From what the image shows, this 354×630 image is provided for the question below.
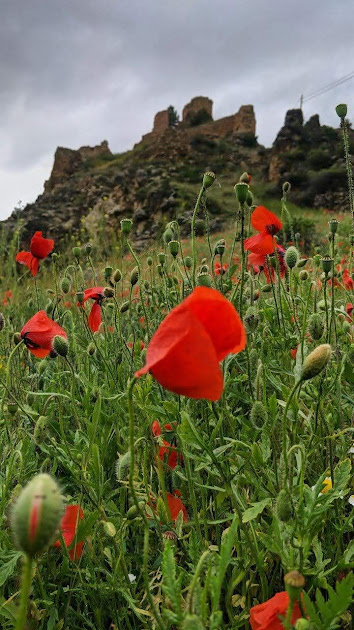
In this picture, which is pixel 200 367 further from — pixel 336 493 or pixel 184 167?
pixel 184 167

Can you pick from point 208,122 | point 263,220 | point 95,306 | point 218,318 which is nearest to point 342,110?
point 263,220

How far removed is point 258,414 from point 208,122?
46.1 m

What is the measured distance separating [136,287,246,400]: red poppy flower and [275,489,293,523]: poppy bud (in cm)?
25

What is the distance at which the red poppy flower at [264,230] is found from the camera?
1.61 m

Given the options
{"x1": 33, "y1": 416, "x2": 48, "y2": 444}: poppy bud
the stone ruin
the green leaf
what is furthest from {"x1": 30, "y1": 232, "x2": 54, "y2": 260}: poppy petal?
the stone ruin

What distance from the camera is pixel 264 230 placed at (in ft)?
5.43

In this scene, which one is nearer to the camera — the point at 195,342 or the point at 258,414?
the point at 195,342

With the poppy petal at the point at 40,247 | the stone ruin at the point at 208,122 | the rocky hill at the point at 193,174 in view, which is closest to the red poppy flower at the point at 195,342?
the poppy petal at the point at 40,247

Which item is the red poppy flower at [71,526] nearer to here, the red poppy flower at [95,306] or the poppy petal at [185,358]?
the poppy petal at [185,358]

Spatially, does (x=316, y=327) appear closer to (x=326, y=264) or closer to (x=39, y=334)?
→ (x=326, y=264)

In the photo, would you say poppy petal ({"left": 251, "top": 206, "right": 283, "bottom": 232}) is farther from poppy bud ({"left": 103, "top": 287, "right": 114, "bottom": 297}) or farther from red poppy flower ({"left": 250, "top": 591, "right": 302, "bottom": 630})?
red poppy flower ({"left": 250, "top": 591, "right": 302, "bottom": 630})

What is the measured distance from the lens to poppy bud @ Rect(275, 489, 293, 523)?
0.76 m

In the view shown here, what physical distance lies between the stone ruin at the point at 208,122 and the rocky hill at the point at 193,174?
8cm

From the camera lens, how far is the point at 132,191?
2530 cm
